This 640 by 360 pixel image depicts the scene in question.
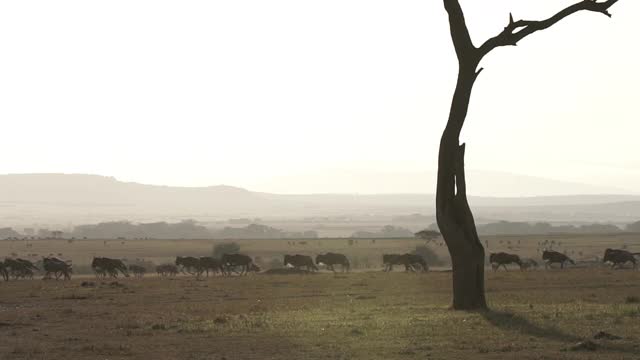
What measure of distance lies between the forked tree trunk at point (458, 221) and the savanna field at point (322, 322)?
3.45 ft

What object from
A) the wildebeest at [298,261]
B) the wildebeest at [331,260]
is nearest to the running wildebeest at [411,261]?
the wildebeest at [298,261]

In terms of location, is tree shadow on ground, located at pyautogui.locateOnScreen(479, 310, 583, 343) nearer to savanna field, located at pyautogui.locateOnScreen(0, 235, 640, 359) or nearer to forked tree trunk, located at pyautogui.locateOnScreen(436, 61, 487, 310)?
savanna field, located at pyautogui.locateOnScreen(0, 235, 640, 359)

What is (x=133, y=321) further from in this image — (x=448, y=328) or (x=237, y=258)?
(x=237, y=258)

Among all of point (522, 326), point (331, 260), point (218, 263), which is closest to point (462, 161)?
point (522, 326)

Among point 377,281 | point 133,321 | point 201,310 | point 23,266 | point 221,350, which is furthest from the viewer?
point 23,266

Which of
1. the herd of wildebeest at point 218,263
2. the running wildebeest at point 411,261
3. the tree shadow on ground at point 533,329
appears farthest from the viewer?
the running wildebeest at point 411,261

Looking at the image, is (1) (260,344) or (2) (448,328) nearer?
(1) (260,344)

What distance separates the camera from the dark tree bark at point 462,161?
89.6 feet

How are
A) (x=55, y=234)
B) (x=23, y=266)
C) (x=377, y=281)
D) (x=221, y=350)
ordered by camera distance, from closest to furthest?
1. (x=221, y=350)
2. (x=377, y=281)
3. (x=23, y=266)
4. (x=55, y=234)

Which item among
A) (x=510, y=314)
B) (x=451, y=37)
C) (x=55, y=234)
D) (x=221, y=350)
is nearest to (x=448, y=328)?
(x=510, y=314)

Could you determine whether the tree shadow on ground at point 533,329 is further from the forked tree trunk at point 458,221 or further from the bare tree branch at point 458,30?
the bare tree branch at point 458,30

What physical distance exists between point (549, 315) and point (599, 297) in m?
8.82

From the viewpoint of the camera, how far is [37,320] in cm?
2841

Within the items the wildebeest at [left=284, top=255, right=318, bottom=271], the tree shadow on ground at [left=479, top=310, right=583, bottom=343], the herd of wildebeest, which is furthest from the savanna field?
the wildebeest at [left=284, top=255, right=318, bottom=271]
